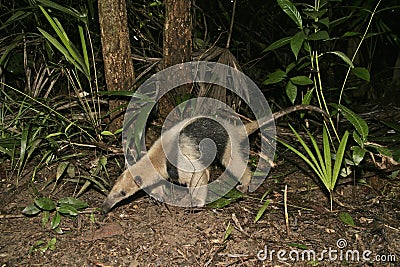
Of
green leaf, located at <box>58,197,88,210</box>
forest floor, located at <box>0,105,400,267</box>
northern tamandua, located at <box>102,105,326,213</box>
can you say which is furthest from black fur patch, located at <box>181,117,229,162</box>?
green leaf, located at <box>58,197,88,210</box>

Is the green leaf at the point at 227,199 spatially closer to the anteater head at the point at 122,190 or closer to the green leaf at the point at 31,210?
the anteater head at the point at 122,190

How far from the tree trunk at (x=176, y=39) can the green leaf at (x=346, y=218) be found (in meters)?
1.40

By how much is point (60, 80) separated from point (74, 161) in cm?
120

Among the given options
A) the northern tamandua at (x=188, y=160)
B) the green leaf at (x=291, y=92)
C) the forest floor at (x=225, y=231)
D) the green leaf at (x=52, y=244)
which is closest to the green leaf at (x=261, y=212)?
the forest floor at (x=225, y=231)

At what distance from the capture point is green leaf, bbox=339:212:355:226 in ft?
8.90

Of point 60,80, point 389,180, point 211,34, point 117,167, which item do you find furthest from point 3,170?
point 389,180

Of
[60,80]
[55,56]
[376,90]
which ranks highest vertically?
[55,56]

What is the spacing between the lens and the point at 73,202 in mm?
2891

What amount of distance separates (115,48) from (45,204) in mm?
1135

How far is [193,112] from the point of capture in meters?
3.35

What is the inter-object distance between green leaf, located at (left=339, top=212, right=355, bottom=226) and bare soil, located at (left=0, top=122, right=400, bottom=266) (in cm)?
3

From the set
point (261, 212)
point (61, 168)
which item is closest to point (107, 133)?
point (61, 168)

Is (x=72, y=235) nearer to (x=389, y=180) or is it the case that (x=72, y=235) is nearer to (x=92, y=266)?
(x=92, y=266)

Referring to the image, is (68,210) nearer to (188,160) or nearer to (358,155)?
(188,160)
